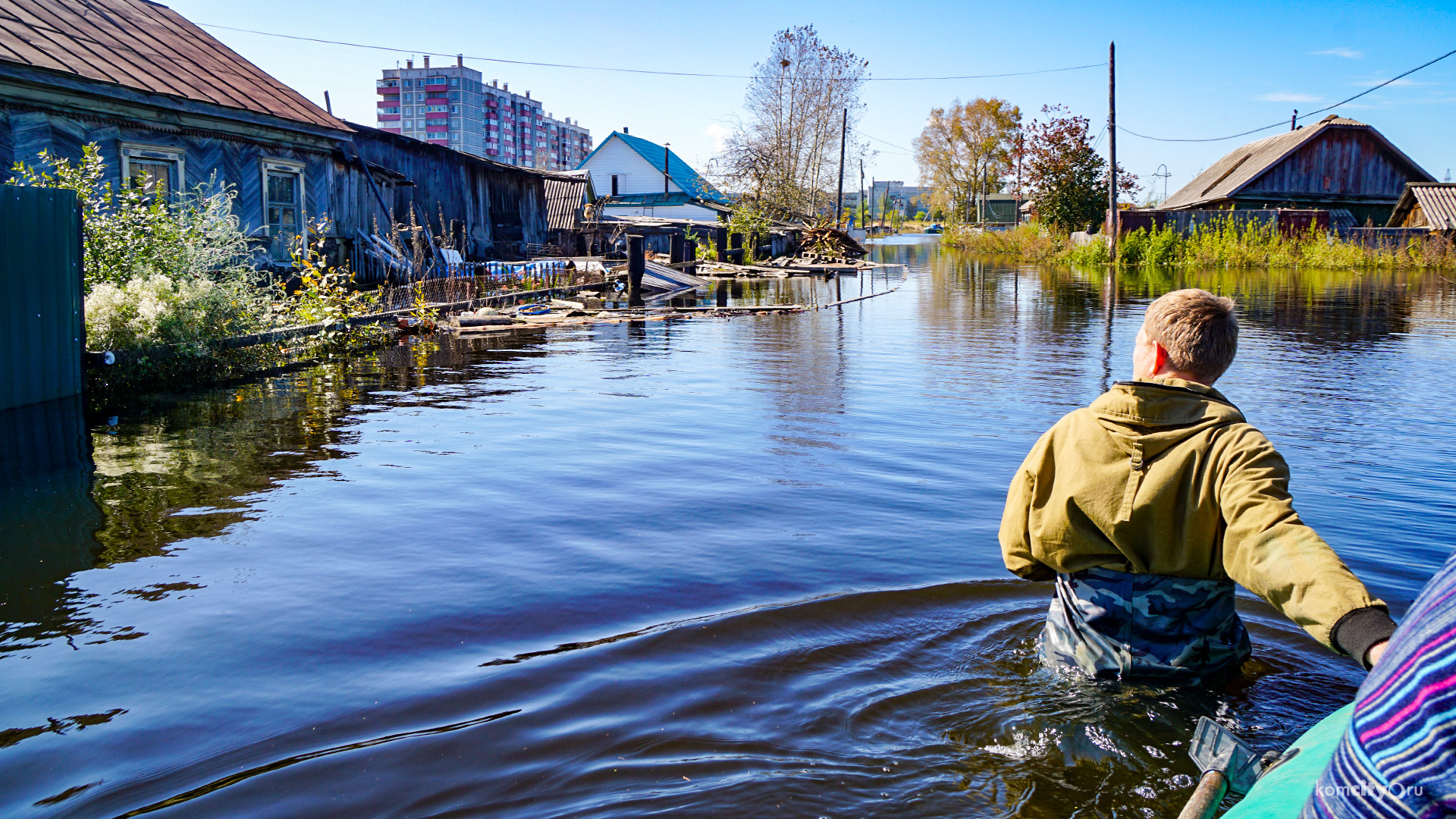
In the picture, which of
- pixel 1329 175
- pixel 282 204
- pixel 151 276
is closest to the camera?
pixel 151 276

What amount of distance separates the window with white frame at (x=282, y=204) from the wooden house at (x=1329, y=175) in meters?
40.5

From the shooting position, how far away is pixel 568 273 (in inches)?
957

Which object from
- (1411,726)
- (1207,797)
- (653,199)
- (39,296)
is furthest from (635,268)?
(653,199)

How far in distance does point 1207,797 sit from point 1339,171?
51566 millimetres

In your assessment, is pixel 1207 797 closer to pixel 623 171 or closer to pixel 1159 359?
pixel 1159 359

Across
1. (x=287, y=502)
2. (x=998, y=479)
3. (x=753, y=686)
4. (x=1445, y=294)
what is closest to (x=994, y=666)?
(x=753, y=686)

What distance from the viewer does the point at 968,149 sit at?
94500 millimetres

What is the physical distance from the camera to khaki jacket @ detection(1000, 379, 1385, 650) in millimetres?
2311

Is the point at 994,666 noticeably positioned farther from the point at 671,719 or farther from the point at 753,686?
the point at 671,719

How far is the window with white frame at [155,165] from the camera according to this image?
14.3 metres

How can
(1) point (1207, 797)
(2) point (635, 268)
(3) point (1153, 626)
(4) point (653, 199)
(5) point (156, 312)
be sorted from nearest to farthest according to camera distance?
(1) point (1207, 797) → (3) point (1153, 626) → (5) point (156, 312) → (2) point (635, 268) → (4) point (653, 199)

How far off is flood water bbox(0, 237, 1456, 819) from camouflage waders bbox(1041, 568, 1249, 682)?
0.22 metres

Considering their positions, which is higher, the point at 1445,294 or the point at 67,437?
the point at 1445,294

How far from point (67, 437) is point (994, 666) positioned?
7365 mm
